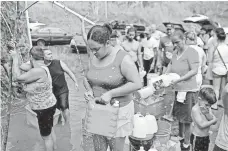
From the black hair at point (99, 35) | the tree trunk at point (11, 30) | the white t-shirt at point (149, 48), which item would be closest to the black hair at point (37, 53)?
the black hair at point (99, 35)

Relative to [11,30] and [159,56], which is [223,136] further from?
[11,30]

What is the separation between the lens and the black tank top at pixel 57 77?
15.5ft

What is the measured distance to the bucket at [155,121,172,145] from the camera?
3830 millimetres

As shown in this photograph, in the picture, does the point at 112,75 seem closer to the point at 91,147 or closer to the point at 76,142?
the point at 91,147

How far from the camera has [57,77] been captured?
482 centimetres

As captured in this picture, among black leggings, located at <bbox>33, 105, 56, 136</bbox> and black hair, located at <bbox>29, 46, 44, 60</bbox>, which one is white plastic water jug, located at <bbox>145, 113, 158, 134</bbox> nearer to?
black leggings, located at <bbox>33, 105, 56, 136</bbox>

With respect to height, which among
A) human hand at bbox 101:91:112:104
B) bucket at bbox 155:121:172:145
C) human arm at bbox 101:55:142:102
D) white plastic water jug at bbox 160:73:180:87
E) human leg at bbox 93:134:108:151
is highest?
human arm at bbox 101:55:142:102

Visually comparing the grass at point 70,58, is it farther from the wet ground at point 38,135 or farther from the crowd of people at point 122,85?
the crowd of people at point 122,85

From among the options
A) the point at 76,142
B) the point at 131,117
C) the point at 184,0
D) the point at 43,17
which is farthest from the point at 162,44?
the point at 184,0

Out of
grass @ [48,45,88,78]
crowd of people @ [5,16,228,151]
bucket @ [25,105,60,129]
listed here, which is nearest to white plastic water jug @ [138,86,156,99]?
crowd of people @ [5,16,228,151]

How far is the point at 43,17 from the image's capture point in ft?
63.4

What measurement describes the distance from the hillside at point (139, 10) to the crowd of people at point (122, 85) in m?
15.3

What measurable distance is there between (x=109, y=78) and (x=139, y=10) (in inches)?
778

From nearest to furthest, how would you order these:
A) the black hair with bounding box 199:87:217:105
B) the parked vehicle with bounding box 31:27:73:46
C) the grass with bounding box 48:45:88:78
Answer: the black hair with bounding box 199:87:217:105
the grass with bounding box 48:45:88:78
the parked vehicle with bounding box 31:27:73:46
